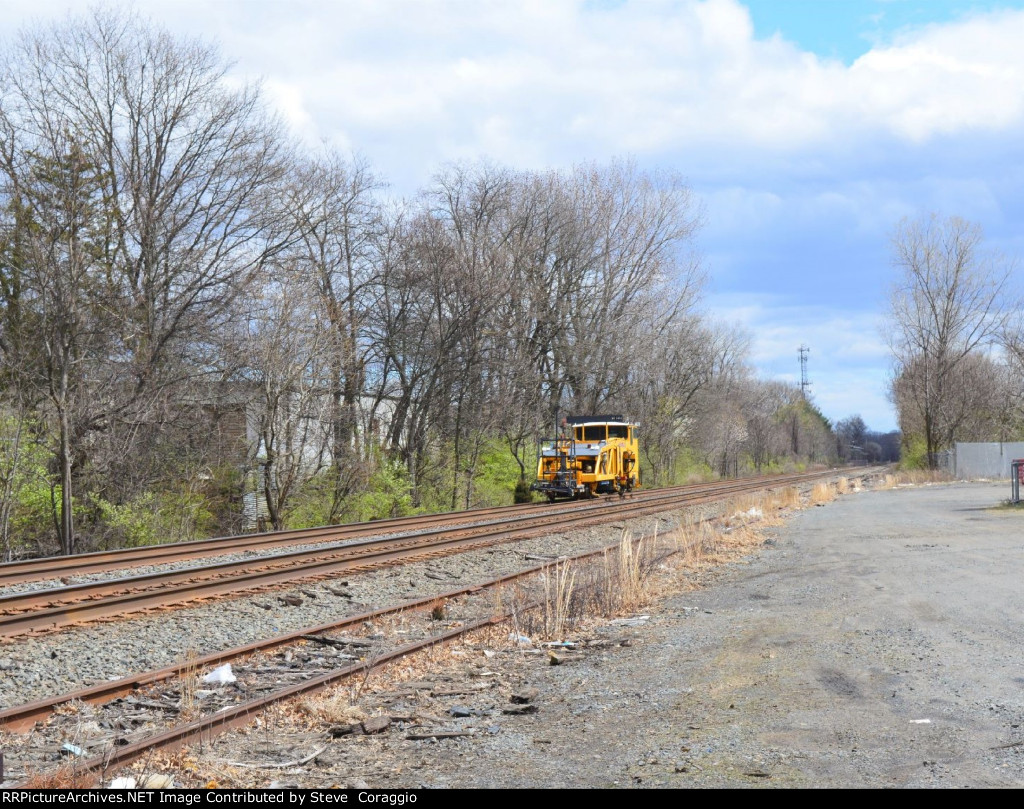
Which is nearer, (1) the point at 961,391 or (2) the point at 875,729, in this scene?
(2) the point at 875,729

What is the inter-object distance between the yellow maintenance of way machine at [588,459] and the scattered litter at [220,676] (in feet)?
80.7

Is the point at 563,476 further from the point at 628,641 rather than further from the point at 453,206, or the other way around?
the point at 628,641

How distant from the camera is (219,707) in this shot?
771cm

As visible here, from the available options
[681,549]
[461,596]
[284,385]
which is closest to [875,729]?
[461,596]

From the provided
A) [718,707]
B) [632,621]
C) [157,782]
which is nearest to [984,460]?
[632,621]

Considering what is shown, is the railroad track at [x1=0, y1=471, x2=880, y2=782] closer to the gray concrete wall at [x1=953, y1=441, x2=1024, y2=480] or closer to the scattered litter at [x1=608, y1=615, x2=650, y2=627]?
the scattered litter at [x1=608, y1=615, x2=650, y2=627]

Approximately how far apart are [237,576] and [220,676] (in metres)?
5.30

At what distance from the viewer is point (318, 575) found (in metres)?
14.2

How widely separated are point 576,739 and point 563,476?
26.6 meters

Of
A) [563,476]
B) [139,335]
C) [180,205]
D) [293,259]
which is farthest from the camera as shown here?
[563,476]

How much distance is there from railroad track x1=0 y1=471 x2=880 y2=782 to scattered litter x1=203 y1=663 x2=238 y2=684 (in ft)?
0.50

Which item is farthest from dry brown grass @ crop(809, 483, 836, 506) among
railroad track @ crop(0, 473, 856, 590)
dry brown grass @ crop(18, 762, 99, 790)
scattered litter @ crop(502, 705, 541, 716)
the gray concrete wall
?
dry brown grass @ crop(18, 762, 99, 790)

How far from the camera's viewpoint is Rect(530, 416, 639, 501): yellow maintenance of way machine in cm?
3328

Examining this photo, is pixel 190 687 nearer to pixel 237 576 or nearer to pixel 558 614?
pixel 558 614
